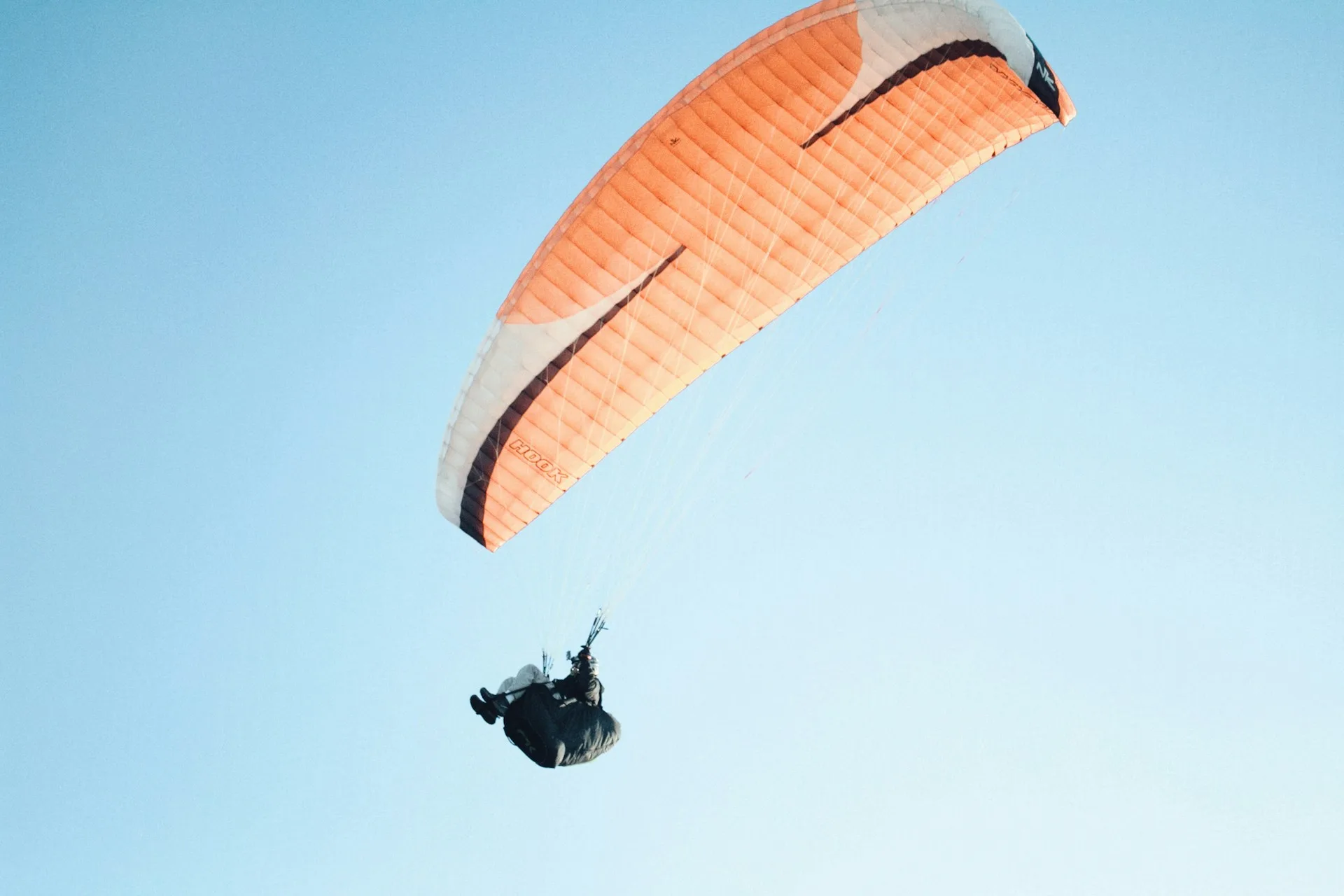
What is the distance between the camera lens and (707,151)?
1412cm

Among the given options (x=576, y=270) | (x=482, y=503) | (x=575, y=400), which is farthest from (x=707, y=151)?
(x=482, y=503)

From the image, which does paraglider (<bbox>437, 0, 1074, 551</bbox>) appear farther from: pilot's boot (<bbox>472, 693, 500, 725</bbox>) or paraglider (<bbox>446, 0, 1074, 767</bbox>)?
pilot's boot (<bbox>472, 693, 500, 725</bbox>)

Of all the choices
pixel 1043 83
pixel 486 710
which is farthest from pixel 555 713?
pixel 1043 83

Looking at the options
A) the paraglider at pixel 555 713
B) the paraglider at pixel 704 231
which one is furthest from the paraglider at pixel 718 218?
the paraglider at pixel 555 713

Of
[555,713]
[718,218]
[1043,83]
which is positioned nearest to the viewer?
[1043,83]

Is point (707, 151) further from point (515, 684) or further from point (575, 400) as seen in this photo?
point (515, 684)

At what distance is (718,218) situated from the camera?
14586 mm

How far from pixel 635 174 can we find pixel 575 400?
249 cm

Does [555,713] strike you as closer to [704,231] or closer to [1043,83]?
[704,231]

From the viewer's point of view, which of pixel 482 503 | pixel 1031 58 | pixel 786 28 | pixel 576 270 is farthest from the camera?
pixel 482 503

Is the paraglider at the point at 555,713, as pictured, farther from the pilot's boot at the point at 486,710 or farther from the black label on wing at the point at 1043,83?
the black label on wing at the point at 1043,83

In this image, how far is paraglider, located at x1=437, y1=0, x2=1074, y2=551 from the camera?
13.7 meters

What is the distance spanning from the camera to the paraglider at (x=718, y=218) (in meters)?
13.7

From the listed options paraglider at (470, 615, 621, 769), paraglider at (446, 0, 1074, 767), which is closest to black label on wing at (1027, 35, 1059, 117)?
paraglider at (446, 0, 1074, 767)
